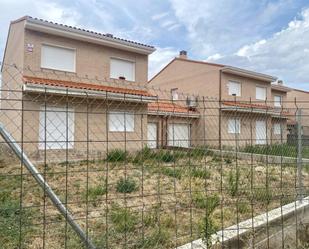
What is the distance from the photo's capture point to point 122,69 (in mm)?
17531

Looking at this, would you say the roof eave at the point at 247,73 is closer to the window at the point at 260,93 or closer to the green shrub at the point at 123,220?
the window at the point at 260,93

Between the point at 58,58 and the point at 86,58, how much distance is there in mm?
1467

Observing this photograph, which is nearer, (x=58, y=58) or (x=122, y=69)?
(x=58, y=58)

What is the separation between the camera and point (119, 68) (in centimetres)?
1742

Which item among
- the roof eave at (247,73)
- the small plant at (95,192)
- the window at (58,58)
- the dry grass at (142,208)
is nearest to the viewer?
the dry grass at (142,208)

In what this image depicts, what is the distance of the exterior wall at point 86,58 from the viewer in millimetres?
14289

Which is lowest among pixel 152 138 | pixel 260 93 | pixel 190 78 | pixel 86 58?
pixel 152 138

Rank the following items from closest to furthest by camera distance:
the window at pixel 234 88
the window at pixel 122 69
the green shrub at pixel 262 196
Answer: the green shrub at pixel 262 196 < the window at pixel 122 69 < the window at pixel 234 88

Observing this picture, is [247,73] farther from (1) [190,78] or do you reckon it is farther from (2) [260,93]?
(1) [190,78]

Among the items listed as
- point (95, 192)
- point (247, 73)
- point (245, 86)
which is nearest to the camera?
point (95, 192)

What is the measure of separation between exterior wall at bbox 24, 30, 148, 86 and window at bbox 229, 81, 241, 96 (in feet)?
29.2

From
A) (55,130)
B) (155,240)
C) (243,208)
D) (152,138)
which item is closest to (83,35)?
(152,138)

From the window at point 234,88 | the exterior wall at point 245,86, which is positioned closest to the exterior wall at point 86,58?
the exterior wall at point 245,86

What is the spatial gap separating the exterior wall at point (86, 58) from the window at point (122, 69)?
0.23m
